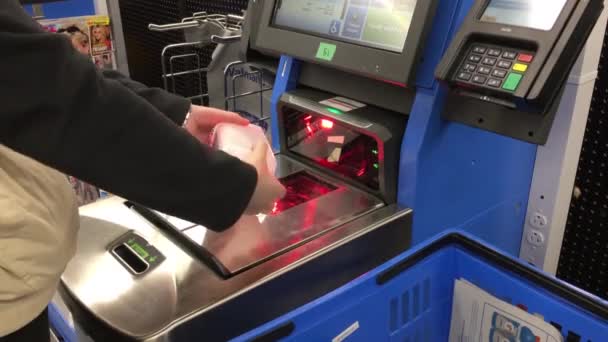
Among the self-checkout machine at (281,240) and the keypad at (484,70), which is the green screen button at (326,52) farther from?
the keypad at (484,70)

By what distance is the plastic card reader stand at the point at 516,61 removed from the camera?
0.77 metres

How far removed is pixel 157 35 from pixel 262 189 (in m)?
2.54

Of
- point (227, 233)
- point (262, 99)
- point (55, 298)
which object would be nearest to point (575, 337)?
point (227, 233)

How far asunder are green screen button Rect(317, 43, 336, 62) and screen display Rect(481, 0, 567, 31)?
31 cm

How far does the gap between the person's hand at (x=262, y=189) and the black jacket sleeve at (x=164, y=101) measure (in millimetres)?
202

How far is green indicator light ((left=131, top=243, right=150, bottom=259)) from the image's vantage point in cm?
93

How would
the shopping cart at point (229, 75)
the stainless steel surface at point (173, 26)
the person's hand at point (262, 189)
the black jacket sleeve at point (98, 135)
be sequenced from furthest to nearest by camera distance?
the shopping cart at point (229, 75) → the stainless steel surface at point (173, 26) → the person's hand at point (262, 189) → the black jacket sleeve at point (98, 135)

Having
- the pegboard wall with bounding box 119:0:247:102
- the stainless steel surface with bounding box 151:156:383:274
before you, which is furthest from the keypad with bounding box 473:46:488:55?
the pegboard wall with bounding box 119:0:247:102

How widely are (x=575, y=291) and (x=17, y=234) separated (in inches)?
31.3

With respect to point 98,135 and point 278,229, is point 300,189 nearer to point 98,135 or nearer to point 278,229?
point 278,229

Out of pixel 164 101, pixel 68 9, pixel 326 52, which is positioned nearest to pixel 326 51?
pixel 326 52

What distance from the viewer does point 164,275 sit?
2.88 ft

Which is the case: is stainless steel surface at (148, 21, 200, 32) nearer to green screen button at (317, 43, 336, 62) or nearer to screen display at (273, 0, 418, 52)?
screen display at (273, 0, 418, 52)

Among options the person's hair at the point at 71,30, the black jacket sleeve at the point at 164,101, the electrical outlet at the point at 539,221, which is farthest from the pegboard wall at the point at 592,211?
the person's hair at the point at 71,30
